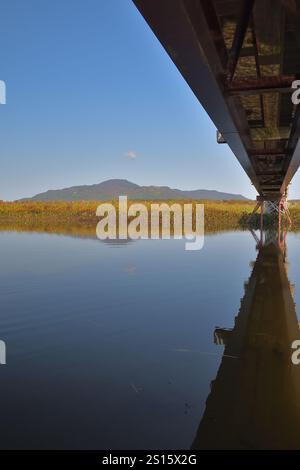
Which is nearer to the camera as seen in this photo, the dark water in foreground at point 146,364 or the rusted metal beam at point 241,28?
the dark water in foreground at point 146,364

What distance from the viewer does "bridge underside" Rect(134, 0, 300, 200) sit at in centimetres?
371

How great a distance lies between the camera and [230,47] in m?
5.57

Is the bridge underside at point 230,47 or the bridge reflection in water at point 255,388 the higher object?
the bridge underside at point 230,47

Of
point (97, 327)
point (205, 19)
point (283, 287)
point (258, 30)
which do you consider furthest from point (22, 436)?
point (283, 287)

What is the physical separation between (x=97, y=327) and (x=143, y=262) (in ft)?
Answer: 24.6

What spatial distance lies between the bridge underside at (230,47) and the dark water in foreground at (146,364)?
3424 millimetres

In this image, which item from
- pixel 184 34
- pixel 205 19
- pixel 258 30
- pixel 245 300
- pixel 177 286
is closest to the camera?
pixel 184 34

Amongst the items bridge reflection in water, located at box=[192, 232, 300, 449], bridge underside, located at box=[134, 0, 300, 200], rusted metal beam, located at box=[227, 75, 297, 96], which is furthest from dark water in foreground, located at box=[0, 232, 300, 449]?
rusted metal beam, located at box=[227, 75, 297, 96]

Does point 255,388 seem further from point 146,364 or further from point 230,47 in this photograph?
point 230,47

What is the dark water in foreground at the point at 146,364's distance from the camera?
325 centimetres

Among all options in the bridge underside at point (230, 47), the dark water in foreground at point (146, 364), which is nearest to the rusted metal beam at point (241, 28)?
the bridge underside at point (230, 47)

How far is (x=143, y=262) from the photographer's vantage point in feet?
45.0

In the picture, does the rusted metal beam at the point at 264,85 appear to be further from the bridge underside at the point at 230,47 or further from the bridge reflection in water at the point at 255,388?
the bridge reflection in water at the point at 255,388

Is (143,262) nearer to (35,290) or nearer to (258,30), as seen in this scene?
(35,290)
